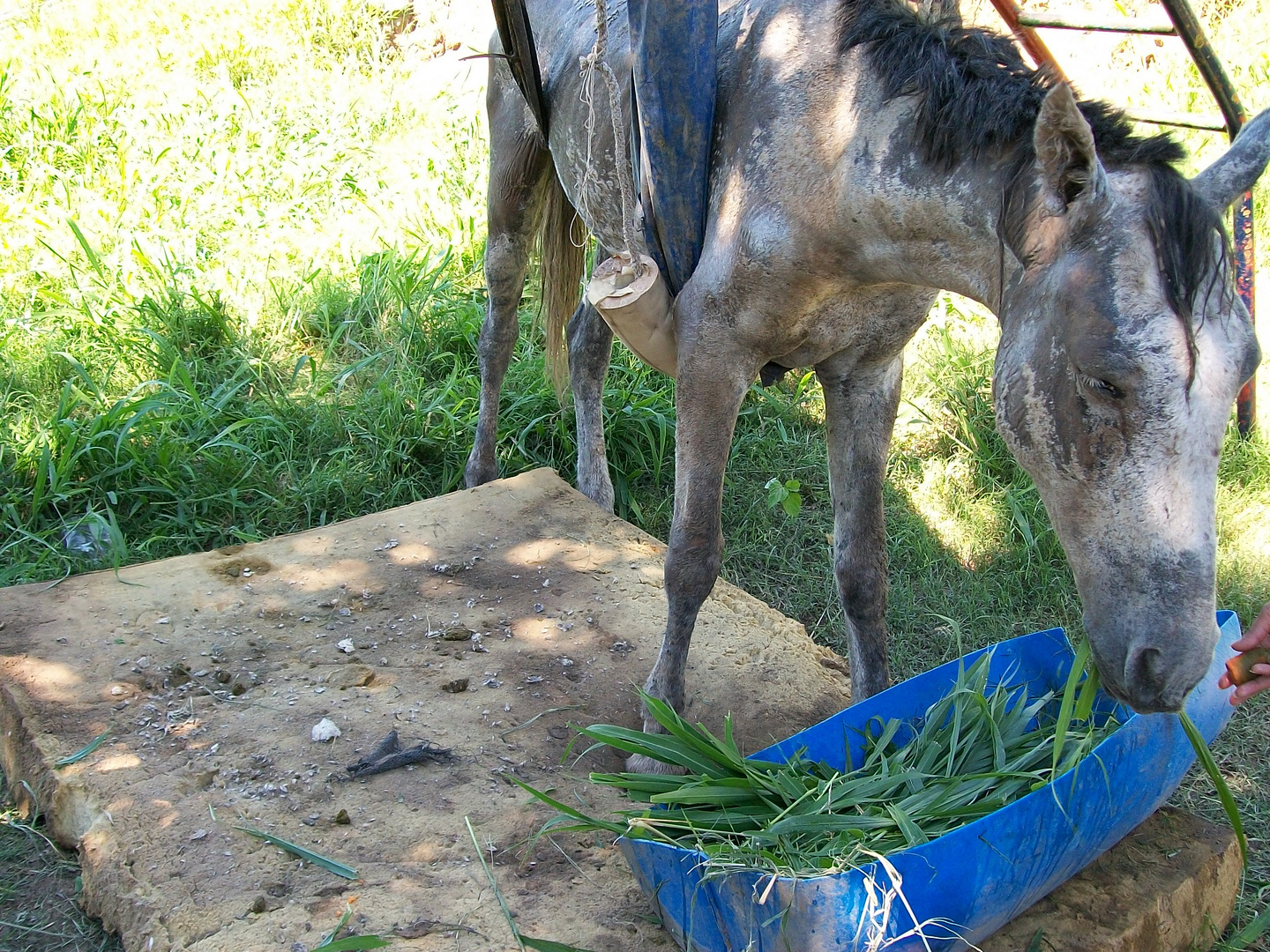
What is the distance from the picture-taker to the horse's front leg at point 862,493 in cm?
295

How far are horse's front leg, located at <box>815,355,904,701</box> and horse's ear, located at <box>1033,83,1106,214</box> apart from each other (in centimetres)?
98

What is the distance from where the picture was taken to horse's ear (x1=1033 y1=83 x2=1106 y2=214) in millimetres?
1823

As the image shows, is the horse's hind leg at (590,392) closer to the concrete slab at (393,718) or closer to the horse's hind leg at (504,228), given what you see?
the concrete slab at (393,718)

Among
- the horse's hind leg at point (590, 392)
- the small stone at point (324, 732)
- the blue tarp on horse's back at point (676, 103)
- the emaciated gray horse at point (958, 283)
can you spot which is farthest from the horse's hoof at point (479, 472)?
the blue tarp on horse's back at point (676, 103)

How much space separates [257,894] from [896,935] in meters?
1.37

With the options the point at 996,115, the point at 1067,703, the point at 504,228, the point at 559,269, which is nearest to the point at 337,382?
the point at 504,228

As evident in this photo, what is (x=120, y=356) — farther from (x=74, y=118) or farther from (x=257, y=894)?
(x=257, y=894)

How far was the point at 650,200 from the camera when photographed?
2.76 metres

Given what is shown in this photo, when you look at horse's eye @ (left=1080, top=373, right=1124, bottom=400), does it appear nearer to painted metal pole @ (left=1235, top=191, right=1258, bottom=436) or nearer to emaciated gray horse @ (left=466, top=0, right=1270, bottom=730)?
emaciated gray horse @ (left=466, top=0, right=1270, bottom=730)

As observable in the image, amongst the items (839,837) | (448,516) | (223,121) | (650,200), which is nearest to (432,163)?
(223,121)

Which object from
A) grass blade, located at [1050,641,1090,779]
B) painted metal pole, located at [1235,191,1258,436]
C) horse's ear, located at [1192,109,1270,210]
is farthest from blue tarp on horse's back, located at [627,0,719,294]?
painted metal pole, located at [1235,191,1258,436]

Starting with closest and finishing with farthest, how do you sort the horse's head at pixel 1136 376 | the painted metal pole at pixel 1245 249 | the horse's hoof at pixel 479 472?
the horse's head at pixel 1136 376 → the painted metal pole at pixel 1245 249 → the horse's hoof at pixel 479 472

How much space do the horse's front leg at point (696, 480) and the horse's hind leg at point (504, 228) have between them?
159 centimetres

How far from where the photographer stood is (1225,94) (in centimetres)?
379
